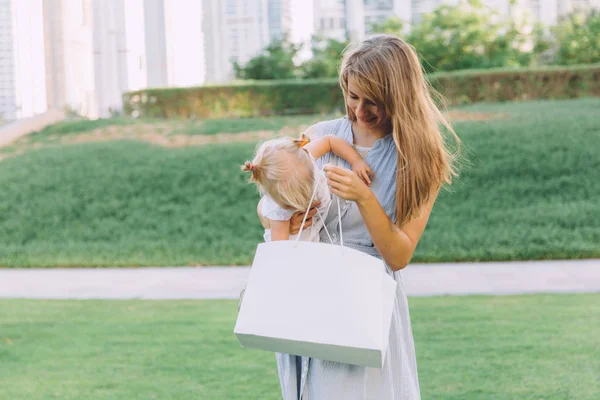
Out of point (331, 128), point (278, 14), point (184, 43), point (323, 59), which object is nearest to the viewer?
point (331, 128)

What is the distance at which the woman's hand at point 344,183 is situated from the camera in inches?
70.9

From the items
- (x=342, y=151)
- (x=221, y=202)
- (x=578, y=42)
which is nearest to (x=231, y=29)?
(x=578, y=42)

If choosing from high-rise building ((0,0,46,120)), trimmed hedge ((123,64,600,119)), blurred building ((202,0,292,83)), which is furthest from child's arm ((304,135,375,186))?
high-rise building ((0,0,46,120))

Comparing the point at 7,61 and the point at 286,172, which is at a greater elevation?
the point at 7,61

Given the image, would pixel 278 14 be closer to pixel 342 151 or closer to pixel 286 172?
pixel 342 151

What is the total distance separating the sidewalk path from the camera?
24.9 feet

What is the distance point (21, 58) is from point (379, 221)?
36.6 m

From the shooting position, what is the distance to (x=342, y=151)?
2.03 metres

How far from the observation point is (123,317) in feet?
21.7

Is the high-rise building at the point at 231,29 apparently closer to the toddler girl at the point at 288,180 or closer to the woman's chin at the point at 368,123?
the woman's chin at the point at 368,123

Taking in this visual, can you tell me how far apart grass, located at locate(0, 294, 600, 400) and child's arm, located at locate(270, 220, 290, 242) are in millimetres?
2624

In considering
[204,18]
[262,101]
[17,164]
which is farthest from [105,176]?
[204,18]

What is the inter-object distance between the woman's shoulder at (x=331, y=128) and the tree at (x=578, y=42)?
70.1 ft

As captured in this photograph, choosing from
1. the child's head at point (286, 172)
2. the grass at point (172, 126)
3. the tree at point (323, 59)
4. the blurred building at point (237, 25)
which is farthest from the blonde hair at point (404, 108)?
the blurred building at point (237, 25)
